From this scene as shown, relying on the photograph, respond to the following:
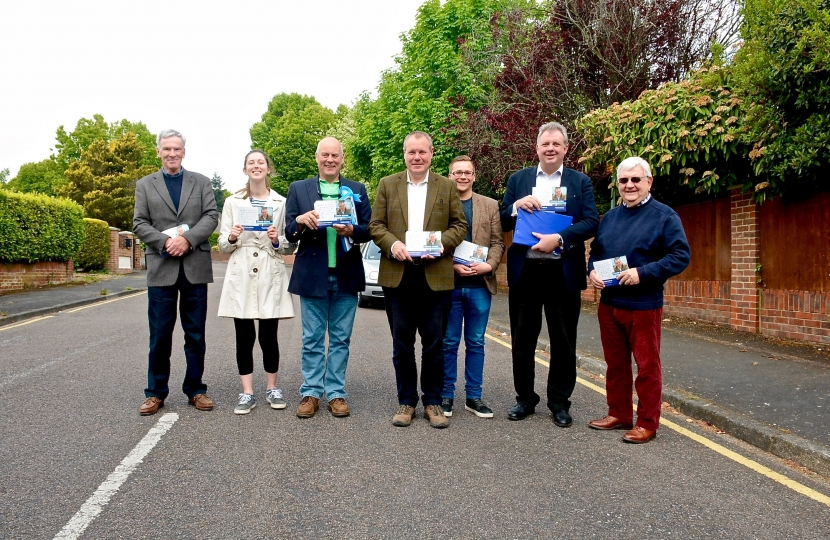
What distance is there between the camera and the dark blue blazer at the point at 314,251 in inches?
216

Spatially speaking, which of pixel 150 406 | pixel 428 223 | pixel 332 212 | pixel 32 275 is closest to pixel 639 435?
pixel 428 223

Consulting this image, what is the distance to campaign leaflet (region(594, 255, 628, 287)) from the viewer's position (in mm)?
4863

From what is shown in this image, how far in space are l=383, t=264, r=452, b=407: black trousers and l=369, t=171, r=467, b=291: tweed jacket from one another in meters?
0.09

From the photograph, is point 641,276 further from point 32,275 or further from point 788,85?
point 32,275

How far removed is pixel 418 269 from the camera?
5262 millimetres

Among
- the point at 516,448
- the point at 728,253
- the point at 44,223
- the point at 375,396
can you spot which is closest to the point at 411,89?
the point at 44,223

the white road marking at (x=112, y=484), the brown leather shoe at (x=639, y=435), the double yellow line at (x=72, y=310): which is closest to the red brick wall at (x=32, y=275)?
the double yellow line at (x=72, y=310)

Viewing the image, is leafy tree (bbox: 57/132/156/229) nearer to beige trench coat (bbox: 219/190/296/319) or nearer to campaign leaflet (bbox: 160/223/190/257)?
campaign leaflet (bbox: 160/223/190/257)

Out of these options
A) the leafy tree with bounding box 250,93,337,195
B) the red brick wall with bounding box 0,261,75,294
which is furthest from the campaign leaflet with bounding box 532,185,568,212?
the leafy tree with bounding box 250,93,337,195

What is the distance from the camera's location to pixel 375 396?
6.29 metres

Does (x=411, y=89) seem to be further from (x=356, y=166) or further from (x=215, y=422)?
(x=215, y=422)

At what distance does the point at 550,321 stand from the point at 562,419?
76 cm

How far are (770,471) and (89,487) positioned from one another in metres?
4.07

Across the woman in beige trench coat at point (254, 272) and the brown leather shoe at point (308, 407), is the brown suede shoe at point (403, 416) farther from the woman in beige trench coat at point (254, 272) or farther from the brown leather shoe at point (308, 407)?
the woman in beige trench coat at point (254, 272)
